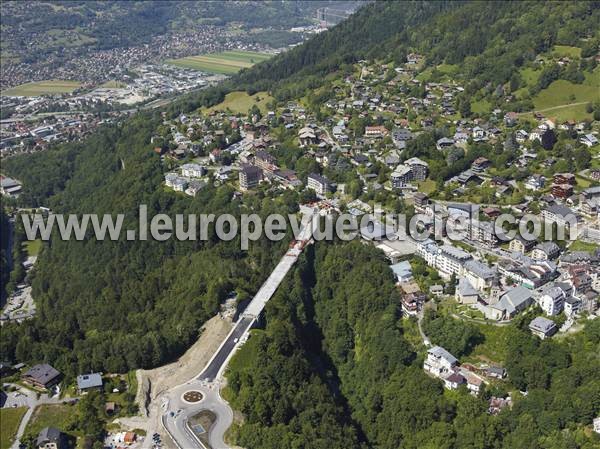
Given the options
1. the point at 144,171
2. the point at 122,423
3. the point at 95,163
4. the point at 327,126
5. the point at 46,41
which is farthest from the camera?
the point at 46,41

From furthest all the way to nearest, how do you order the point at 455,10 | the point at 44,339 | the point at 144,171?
the point at 455,10 < the point at 144,171 < the point at 44,339

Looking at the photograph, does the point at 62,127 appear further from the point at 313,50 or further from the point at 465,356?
the point at 465,356

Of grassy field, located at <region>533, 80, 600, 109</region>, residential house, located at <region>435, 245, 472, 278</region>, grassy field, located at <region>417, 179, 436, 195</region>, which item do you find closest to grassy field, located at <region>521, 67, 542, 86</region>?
grassy field, located at <region>533, 80, 600, 109</region>

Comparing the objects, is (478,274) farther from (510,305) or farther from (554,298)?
(554,298)

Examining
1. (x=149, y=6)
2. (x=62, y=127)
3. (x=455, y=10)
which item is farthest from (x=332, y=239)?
(x=149, y=6)

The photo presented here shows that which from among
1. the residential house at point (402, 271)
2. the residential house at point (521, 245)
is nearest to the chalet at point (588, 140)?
the residential house at point (521, 245)

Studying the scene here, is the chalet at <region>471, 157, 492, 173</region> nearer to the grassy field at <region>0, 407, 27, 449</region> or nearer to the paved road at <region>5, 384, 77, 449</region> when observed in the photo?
the paved road at <region>5, 384, 77, 449</region>
